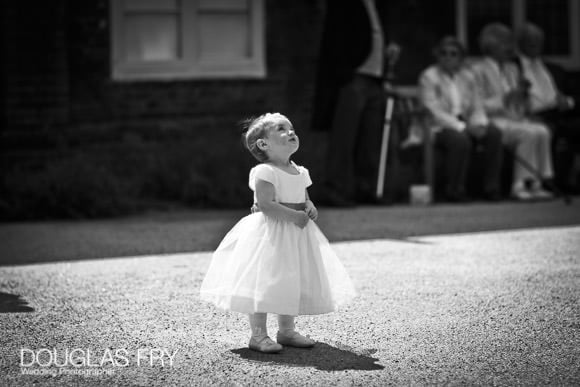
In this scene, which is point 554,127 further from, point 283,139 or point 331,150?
point 283,139

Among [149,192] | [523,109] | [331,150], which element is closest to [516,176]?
[523,109]

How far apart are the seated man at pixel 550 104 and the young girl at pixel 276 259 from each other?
28.1 feet

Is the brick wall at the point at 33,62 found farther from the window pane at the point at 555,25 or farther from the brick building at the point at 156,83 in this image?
the window pane at the point at 555,25

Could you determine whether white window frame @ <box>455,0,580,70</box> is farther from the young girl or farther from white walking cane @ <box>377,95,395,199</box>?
the young girl

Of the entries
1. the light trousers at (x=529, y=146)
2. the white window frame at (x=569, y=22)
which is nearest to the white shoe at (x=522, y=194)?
the light trousers at (x=529, y=146)

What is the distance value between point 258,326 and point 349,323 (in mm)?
722

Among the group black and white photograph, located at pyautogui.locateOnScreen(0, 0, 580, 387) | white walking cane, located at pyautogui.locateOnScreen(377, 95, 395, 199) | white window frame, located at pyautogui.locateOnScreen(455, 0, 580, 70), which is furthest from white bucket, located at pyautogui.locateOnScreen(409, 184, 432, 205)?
white window frame, located at pyautogui.locateOnScreen(455, 0, 580, 70)

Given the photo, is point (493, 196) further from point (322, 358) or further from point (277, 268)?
point (322, 358)

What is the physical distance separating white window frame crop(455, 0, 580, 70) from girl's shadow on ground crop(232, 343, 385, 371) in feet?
34.5

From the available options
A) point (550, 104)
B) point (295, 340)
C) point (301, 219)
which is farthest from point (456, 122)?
point (295, 340)

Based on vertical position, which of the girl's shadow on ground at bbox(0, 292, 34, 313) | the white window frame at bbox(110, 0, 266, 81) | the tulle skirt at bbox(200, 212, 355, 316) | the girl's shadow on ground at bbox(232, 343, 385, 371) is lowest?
the girl's shadow on ground at bbox(0, 292, 34, 313)

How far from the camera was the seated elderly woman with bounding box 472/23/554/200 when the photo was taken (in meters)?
12.4

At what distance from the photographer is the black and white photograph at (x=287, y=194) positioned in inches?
188

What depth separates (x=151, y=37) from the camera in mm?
13266
